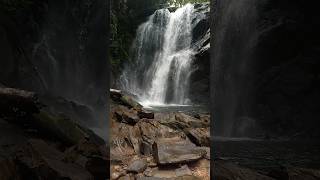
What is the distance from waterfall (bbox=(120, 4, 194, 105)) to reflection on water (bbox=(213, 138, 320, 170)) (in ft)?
36.0

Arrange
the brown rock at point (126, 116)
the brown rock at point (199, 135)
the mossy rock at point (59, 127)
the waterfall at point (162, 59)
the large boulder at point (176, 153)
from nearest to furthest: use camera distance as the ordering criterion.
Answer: the mossy rock at point (59, 127) → the large boulder at point (176, 153) → the brown rock at point (199, 135) → the brown rock at point (126, 116) → the waterfall at point (162, 59)

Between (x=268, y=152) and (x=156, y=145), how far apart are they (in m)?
2.58

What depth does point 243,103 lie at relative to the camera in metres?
3.41

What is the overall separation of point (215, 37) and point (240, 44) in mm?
398

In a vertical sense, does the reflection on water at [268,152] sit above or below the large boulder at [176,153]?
above

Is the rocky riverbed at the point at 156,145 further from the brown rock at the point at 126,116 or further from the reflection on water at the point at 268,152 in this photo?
the reflection on water at the point at 268,152

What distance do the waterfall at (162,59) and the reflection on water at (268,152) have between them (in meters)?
11.0

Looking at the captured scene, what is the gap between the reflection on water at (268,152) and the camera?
10.6ft

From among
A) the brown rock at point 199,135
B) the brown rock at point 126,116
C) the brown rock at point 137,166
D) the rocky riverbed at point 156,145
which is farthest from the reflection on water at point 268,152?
the brown rock at point 126,116

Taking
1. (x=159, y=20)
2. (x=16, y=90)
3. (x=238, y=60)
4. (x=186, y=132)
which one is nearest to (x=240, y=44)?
(x=238, y=60)

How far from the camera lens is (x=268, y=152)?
132 inches

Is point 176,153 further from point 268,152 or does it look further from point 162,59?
point 162,59

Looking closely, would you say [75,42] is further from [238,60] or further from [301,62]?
[301,62]

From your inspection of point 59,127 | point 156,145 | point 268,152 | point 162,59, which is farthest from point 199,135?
point 162,59
